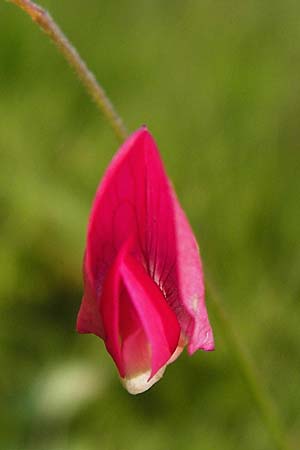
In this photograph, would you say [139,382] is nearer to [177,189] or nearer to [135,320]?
[135,320]

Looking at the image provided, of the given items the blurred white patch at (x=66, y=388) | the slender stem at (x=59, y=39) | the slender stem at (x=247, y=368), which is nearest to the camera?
the slender stem at (x=59, y=39)

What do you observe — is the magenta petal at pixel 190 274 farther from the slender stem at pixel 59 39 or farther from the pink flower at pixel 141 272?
the slender stem at pixel 59 39

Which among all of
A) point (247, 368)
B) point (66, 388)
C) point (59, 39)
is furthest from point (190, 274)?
point (66, 388)

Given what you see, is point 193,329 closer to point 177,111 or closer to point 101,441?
point 101,441

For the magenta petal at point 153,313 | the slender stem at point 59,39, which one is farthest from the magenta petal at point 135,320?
the slender stem at point 59,39

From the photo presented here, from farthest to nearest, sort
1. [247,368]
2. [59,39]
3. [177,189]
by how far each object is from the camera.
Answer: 1. [177,189]
2. [247,368]
3. [59,39]

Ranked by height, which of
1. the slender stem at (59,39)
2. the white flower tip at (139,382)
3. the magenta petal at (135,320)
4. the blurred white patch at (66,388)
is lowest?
the blurred white patch at (66,388)
